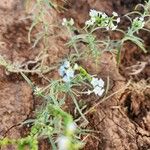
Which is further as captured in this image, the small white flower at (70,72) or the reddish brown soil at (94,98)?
the reddish brown soil at (94,98)

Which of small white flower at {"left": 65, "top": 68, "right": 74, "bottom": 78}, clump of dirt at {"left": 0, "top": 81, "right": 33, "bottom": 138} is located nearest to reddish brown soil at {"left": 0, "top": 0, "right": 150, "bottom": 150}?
clump of dirt at {"left": 0, "top": 81, "right": 33, "bottom": 138}

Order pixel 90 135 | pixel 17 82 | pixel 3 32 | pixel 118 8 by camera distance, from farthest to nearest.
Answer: pixel 118 8
pixel 3 32
pixel 17 82
pixel 90 135

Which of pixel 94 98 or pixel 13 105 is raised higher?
pixel 13 105

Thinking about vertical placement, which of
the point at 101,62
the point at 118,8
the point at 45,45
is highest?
the point at 118,8

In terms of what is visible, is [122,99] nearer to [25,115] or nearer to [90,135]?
[90,135]

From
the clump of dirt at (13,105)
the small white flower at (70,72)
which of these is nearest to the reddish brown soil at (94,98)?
the clump of dirt at (13,105)

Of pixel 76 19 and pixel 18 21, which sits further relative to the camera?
pixel 76 19

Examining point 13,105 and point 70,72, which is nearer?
point 70,72

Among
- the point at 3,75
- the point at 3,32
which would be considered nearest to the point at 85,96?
the point at 3,75

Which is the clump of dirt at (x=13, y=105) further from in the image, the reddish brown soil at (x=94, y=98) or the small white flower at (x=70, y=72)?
the small white flower at (x=70, y=72)
